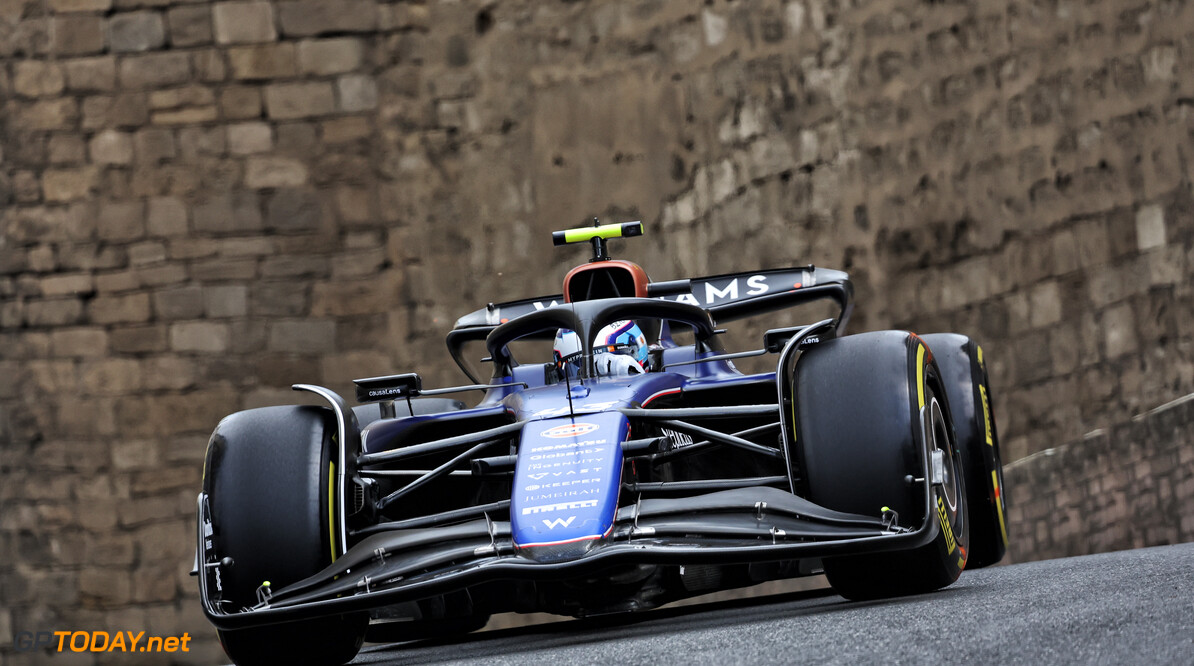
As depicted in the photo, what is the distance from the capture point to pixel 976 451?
5637mm

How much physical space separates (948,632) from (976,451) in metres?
2.58

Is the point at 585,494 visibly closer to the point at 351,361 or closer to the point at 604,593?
the point at 604,593

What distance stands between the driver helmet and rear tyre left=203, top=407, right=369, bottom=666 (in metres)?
1.17

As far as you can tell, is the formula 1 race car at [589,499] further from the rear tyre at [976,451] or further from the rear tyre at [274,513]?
the rear tyre at [976,451]

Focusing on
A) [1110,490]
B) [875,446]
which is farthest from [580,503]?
[1110,490]

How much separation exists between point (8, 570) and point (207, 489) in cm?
754

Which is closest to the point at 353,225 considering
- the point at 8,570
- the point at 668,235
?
the point at 668,235

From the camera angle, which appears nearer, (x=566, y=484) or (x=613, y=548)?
(x=613, y=548)

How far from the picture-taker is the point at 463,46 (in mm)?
11414

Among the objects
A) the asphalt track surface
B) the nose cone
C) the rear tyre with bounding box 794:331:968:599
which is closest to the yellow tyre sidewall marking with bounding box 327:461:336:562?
the asphalt track surface

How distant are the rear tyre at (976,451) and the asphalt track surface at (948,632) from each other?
71cm

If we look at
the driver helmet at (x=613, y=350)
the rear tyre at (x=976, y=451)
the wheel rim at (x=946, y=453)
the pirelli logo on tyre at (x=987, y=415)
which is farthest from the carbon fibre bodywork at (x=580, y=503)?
the pirelli logo on tyre at (x=987, y=415)

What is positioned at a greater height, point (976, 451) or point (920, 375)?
point (920, 375)

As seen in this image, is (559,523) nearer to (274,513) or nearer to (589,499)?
(589,499)
